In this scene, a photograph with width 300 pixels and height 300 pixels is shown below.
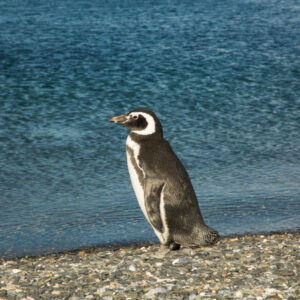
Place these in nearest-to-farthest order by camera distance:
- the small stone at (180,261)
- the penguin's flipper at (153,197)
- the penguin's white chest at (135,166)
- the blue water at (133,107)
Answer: the small stone at (180,261), the penguin's flipper at (153,197), the penguin's white chest at (135,166), the blue water at (133,107)

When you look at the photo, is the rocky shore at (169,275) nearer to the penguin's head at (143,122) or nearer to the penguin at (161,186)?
the penguin at (161,186)

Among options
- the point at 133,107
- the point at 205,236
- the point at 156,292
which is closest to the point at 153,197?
the point at 205,236

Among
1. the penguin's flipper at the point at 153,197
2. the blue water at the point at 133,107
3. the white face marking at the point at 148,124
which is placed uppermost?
the white face marking at the point at 148,124

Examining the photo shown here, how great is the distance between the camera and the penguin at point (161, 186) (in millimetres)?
5363

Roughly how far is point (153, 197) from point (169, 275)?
2.43ft

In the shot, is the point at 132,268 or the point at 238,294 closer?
the point at 238,294

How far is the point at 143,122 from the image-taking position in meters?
5.43

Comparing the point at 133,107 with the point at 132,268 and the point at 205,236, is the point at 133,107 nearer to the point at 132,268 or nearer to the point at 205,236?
the point at 205,236

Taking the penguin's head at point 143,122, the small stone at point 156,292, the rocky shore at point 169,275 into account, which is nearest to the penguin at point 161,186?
the penguin's head at point 143,122

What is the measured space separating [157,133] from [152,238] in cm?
154

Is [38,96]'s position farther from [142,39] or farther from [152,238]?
[152,238]

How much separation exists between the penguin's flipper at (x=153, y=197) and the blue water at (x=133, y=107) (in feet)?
3.87

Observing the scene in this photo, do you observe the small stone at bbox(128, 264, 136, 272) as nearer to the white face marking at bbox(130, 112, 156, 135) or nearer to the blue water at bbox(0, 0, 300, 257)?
the white face marking at bbox(130, 112, 156, 135)

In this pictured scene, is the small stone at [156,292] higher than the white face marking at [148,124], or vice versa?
the white face marking at [148,124]
